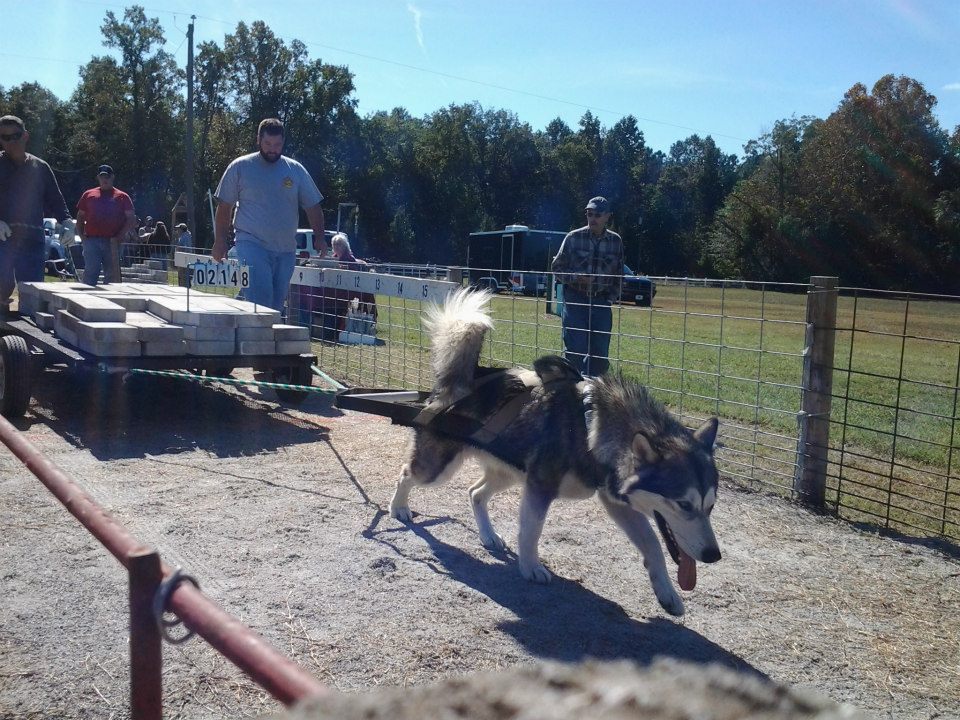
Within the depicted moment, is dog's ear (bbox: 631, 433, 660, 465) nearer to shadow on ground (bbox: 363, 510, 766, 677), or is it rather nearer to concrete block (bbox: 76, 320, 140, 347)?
shadow on ground (bbox: 363, 510, 766, 677)

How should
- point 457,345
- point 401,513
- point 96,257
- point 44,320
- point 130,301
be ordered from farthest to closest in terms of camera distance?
point 96,257
point 130,301
point 44,320
point 401,513
point 457,345

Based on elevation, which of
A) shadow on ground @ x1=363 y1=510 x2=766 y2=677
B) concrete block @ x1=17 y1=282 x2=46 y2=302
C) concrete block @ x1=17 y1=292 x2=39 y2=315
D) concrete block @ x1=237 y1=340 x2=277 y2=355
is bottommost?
shadow on ground @ x1=363 y1=510 x2=766 y2=677

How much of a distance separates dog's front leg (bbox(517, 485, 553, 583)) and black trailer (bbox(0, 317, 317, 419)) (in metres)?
2.71

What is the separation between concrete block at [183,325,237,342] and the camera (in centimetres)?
727

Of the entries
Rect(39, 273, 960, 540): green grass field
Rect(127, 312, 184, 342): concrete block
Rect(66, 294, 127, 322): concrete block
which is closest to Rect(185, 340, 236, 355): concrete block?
Rect(127, 312, 184, 342): concrete block

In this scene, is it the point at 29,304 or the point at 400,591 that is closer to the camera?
the point at 400,591

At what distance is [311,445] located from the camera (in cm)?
701

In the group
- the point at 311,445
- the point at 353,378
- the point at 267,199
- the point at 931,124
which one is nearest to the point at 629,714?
the point at 311,445

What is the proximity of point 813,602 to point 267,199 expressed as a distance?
6.19 m

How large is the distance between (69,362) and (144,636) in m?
5.58

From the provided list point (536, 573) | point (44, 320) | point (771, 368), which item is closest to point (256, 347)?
point (44, 320)

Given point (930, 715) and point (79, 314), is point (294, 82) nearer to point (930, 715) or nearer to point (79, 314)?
point (79, 314)

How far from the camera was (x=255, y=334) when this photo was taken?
24.9 feet

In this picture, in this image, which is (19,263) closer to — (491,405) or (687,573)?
(491,405)
